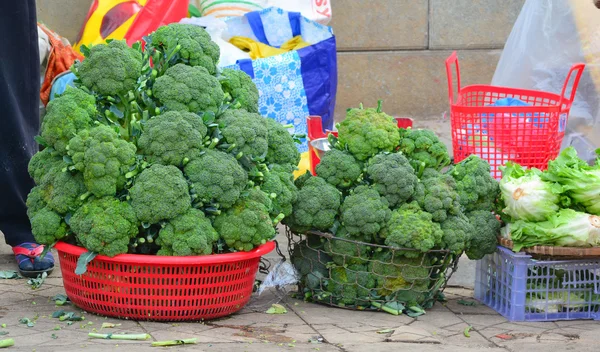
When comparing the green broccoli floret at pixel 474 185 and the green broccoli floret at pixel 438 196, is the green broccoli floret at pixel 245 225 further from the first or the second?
the green broccoli floret at pixel 474 185

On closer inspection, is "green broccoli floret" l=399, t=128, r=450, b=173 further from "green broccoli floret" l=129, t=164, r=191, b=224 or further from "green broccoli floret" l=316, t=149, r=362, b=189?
"green broccoli floret" l=129, t=164, r=191, b=224

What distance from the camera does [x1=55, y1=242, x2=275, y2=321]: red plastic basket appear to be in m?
3.48

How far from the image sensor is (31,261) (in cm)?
435

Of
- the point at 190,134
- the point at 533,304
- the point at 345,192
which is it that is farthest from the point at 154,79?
the point at 533,304

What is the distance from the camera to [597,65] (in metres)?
5.41

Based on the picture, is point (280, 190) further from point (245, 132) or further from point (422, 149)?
point (422, 149)

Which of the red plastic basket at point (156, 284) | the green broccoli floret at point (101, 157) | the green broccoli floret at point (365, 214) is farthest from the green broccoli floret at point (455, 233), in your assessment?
the green broccoli floret at point (101, 157)

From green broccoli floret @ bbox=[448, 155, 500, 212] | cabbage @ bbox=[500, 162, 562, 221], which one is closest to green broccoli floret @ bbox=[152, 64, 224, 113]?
green broccoli floret @ bbox=[448, 155, 500, 212]

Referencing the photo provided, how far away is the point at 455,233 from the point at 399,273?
32 cm

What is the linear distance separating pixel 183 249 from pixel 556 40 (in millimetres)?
3284

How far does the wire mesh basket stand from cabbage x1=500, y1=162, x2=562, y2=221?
1.20 feet

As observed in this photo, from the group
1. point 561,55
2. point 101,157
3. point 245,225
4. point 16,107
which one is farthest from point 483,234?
point 16,107

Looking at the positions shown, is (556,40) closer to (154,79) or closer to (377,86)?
(377,86)

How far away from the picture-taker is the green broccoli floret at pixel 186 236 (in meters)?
3.44
